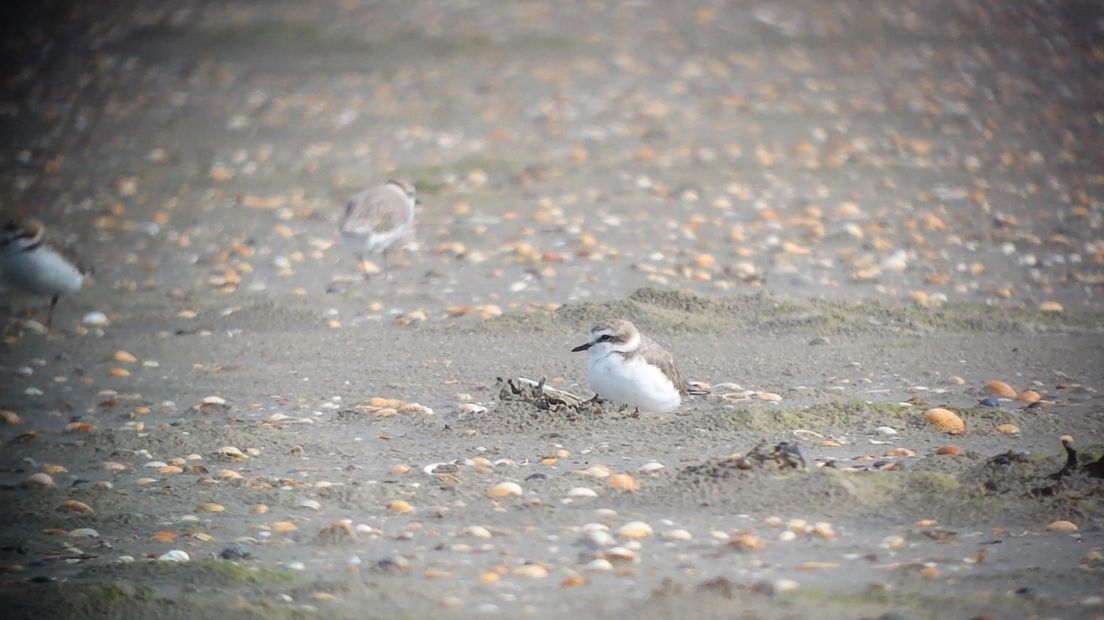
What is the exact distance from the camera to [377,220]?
11.2m

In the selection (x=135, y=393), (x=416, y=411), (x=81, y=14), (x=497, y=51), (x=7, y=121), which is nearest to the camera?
(x=416, y=411)

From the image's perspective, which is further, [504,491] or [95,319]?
[95,319]

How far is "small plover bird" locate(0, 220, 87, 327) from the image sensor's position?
1060 cm

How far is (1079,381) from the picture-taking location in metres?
8.59

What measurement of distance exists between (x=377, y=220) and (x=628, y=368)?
13.9 feet

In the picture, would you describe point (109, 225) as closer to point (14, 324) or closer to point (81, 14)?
point (14, 324)

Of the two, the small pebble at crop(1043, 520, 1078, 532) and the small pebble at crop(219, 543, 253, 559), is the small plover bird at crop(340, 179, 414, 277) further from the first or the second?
the small pebble at crop(1043, 520, 1078, 532)

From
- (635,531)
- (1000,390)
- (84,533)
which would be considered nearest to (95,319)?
(84,533)

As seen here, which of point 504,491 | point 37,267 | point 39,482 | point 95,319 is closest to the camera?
point 504,491

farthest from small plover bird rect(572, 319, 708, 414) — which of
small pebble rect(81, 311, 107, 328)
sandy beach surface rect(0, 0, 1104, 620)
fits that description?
small pebble rect(81, 311, 107, 328)

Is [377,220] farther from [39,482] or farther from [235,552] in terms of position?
[235,552]

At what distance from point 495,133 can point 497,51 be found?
441cm

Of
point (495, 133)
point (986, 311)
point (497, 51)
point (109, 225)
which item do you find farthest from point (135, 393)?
point (497, 51)

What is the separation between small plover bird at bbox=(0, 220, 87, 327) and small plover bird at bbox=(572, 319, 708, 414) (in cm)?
482
